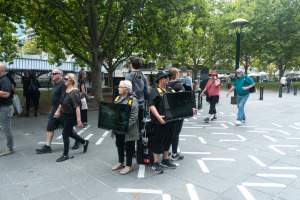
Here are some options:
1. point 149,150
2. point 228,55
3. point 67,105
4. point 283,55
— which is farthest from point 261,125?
point 228,55

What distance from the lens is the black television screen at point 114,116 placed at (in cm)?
494

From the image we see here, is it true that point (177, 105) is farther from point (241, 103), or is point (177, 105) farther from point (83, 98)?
point (241, 103)

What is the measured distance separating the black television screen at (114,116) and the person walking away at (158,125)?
1.36 ft

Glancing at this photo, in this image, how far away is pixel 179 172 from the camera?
537 cm

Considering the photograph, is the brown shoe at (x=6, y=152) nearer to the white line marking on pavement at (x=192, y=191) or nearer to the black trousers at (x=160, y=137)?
the black trousers at (x=160, y=137)

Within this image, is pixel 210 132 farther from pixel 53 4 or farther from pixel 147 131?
pixel 53 4

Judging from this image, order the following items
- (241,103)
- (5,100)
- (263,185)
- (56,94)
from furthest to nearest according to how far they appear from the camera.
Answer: (241,103)
(56,94)
(5,100)
(263,185)

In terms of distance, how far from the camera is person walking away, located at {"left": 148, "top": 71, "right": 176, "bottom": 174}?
16.6ft

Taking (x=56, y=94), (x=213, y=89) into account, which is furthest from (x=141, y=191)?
(x=213, y=89)

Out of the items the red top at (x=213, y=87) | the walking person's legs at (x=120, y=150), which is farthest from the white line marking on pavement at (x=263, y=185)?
the red top at (x=213, y=87)

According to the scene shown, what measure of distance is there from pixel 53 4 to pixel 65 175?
1088 centimetres

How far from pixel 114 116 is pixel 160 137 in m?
0.83

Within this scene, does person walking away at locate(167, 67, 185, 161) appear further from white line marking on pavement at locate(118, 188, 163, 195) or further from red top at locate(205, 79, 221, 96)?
red top at locate(205, 79, 221, 96)

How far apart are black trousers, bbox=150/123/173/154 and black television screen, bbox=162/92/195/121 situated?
0.66ft
